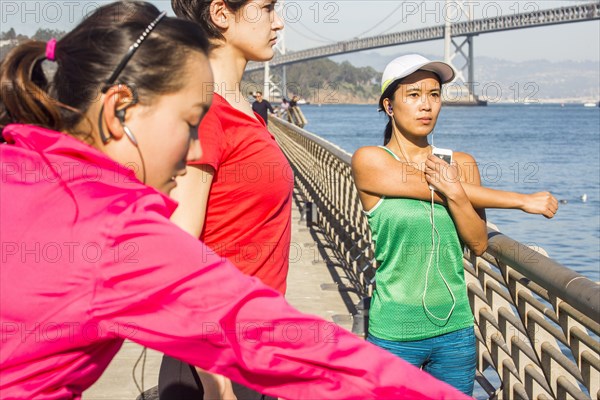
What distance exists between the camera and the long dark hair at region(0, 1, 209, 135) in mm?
1398

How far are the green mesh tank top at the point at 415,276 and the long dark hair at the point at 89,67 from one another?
182 centimetres

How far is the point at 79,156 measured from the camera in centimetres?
130

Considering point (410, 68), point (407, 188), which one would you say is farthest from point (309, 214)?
point (407, 188)

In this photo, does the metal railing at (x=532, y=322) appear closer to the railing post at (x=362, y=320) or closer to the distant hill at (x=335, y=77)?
the railing post at (x=362, y=320)

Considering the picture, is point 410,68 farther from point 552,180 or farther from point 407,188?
point 552,180

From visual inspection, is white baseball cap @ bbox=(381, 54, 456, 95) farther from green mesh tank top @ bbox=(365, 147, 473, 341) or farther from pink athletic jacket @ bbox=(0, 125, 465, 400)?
pink athletic jacket @ bbox=(0, 125, 465, 400)

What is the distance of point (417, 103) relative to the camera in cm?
348

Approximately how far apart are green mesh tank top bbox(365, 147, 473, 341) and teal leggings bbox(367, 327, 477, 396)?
0.02 meters

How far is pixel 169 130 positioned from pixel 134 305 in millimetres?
303

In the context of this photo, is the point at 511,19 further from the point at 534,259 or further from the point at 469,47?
the point at 534,259

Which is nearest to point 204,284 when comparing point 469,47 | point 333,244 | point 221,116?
point 221,116

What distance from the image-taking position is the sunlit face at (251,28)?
2.51 meters

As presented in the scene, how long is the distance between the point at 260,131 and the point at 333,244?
768cm

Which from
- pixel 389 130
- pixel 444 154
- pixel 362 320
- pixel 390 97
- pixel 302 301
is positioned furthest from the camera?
pixel 302 301
